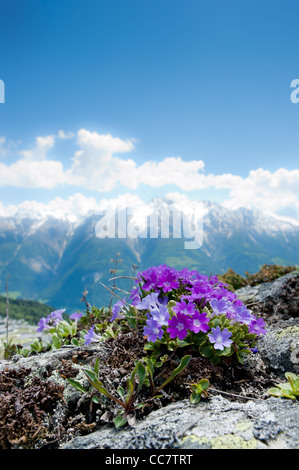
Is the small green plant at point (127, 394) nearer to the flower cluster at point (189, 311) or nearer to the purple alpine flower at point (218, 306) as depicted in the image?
the flower cluster at point (189, 311)

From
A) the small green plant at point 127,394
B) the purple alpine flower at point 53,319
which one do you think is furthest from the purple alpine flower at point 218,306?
the purple alpine flower at point 53,319

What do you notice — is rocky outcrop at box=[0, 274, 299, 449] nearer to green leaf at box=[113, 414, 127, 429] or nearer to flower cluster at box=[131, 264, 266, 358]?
green leaf at box=[113, 414, 127, 429]

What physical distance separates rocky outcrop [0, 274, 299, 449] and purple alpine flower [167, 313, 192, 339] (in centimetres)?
44

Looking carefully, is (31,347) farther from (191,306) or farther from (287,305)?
(287,305)

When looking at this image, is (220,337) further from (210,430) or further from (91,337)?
(91,337)

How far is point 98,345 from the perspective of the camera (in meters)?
3.97

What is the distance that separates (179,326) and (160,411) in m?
0.81

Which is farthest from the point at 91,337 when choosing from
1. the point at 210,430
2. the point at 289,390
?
the point at 289,390

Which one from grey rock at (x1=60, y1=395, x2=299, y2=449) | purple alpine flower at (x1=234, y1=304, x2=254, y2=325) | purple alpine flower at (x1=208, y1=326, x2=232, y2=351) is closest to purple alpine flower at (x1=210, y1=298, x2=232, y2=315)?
purple alpine flower at (x1=234, y1=304, x2=254, y2=325)

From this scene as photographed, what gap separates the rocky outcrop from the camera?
2180mm

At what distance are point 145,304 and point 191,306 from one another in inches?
22.1

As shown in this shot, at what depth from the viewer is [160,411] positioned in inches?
107

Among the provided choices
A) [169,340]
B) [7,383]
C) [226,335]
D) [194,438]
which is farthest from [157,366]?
[7,383]

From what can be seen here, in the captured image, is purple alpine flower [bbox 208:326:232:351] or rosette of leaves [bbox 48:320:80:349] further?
rosette of leaves [bbox 48:320:80:349]
